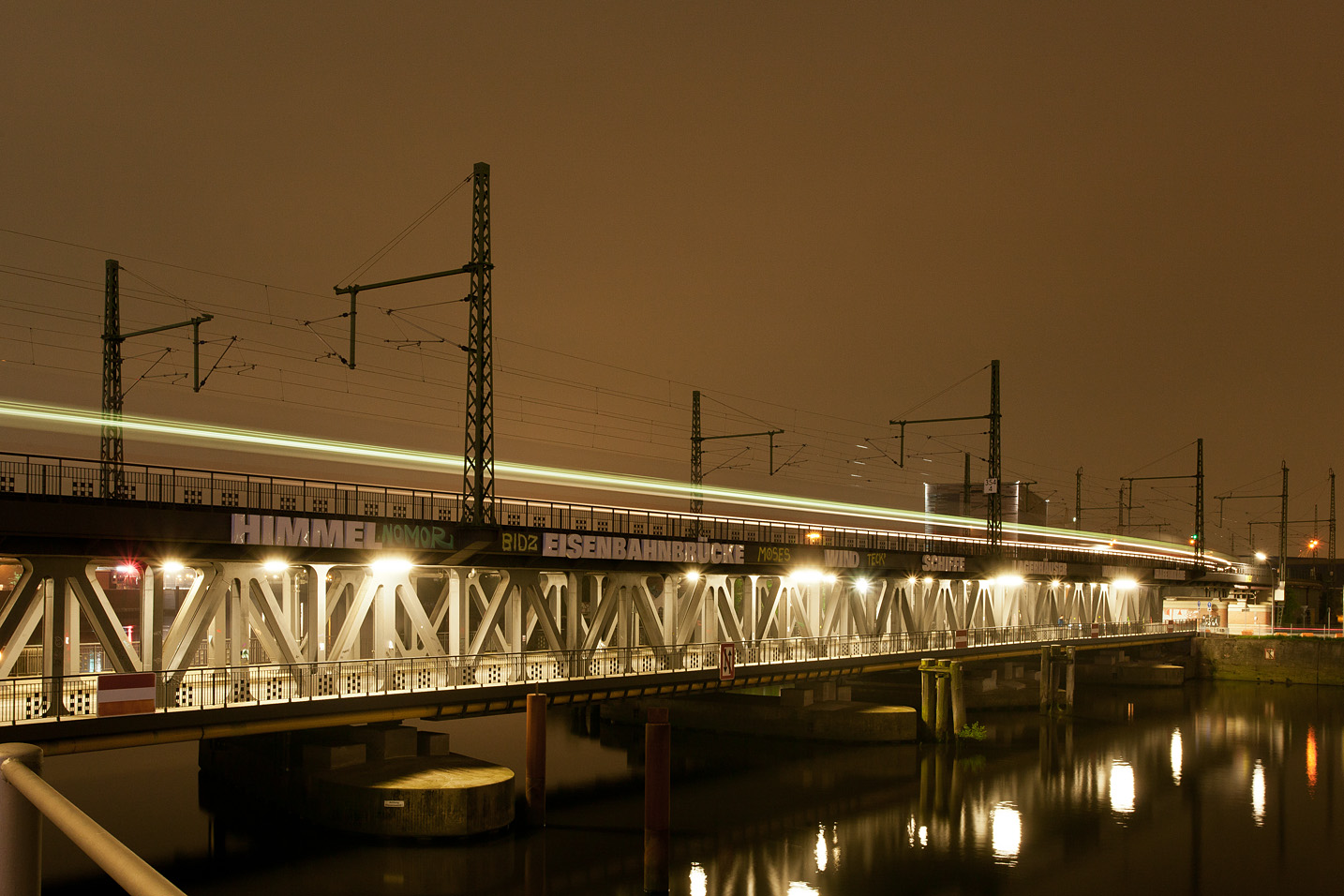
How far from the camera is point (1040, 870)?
33.0 meters

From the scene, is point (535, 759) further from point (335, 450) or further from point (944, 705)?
point (944, 705)

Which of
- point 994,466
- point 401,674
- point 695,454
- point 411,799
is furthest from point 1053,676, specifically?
point 411,799

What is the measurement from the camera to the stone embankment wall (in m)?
83.7

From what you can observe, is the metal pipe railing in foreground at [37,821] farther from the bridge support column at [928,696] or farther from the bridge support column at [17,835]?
the bridge support column at [928,696]

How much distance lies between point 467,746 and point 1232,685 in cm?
6317

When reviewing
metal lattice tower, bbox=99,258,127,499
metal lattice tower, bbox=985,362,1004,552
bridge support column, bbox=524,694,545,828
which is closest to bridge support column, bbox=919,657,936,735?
metal lattice tower, bbox=985,362,1004,552

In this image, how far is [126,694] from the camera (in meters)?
24.7

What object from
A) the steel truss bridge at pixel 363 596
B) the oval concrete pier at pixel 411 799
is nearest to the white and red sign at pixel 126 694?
the steel truss bridge at pixel 363 596

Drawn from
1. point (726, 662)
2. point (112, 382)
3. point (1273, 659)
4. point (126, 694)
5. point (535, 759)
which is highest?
point (112, 382)

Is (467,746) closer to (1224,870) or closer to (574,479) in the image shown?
(574,479)

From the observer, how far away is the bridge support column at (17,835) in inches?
96.0

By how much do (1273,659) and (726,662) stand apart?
6442cm

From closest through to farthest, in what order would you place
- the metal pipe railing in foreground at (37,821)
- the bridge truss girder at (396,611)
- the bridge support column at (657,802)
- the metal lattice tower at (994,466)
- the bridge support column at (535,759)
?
the metal pipe railing in foreground at (37,821), the bridge truss girder at (396,611), the bridge support column at (657,802), the bridge support column at (535,759), the metal lattice tower at (994,466)

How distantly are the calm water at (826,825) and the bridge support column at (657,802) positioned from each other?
46.9 inches
